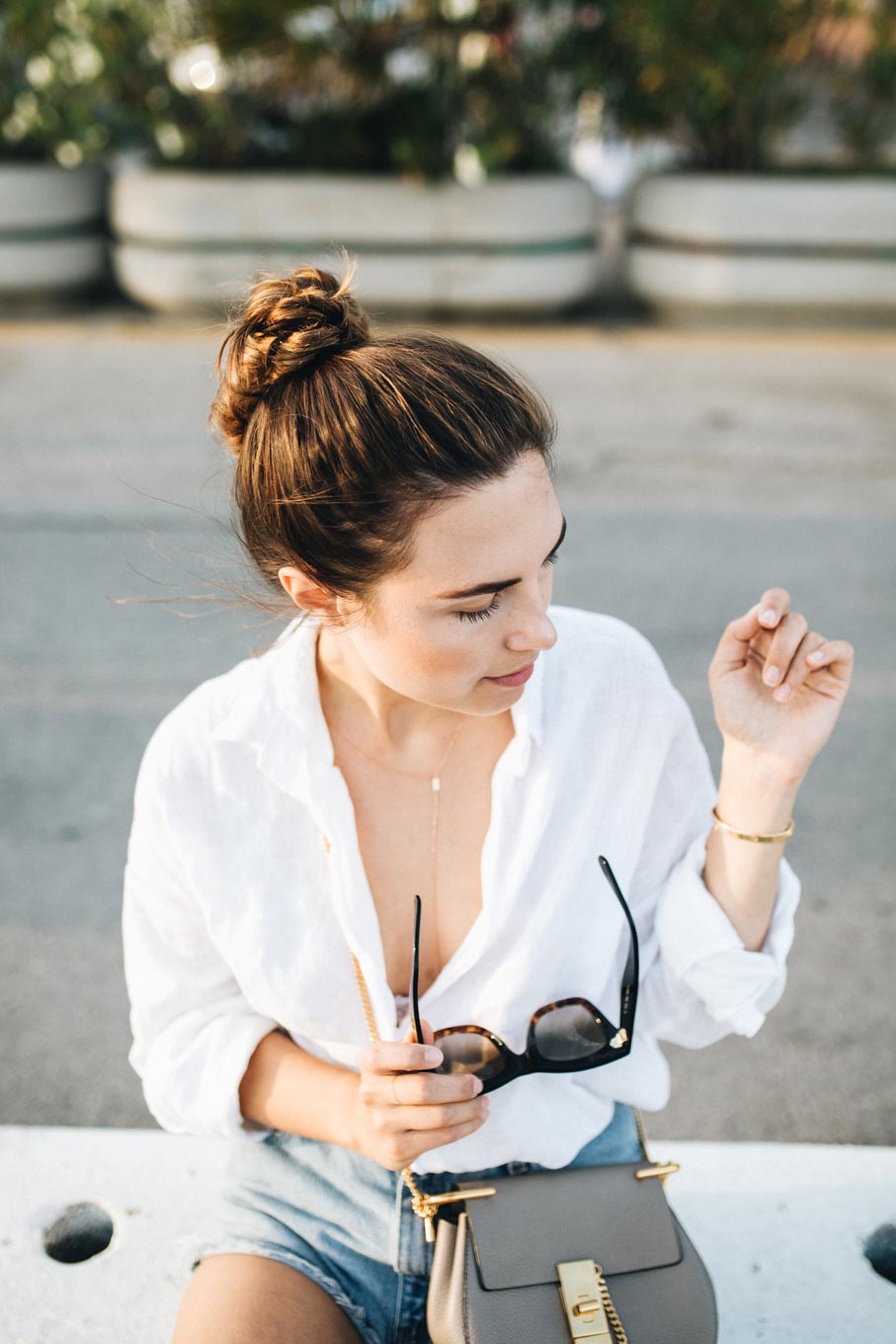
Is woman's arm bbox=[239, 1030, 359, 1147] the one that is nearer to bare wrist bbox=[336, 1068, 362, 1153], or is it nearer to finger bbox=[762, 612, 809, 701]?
bare wrist bbox=[336, 1068, 362, 1153]

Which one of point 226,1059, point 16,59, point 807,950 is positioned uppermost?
point 16,59

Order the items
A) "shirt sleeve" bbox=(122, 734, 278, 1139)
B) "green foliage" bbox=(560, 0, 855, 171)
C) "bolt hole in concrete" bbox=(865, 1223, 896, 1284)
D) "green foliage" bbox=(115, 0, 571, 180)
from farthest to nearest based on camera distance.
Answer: "green foliage" bbox=(115, 0, 571, 180)
"green foliage" bbox=(560, 0, 855, 171)
"bolt hole in concrete" bbox=(865, 1223, 896, 1284)
"shirt sleeve" bbox=(122, 734, 278, 1139)

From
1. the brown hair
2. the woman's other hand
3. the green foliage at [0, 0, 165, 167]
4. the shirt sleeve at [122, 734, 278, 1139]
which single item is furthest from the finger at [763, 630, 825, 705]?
the green foliage at [0, 0, 165, 167]

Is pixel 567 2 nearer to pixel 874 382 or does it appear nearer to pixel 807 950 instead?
pixel 874 382

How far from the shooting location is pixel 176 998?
1491mm

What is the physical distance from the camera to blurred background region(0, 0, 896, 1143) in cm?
435

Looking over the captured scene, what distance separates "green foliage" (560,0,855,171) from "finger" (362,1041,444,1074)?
641 centimetres

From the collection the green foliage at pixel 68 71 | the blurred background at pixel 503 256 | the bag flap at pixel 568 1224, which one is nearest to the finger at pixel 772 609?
the bag flap at pixel 568 1224

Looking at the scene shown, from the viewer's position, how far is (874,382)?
5984mm

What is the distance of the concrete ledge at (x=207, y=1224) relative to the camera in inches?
59.6

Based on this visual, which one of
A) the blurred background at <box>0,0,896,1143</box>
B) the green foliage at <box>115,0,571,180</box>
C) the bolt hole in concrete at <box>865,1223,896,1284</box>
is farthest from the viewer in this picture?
the green foliage at <box>115,0,571,180</box>

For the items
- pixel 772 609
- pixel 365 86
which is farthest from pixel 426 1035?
pixel 365 86

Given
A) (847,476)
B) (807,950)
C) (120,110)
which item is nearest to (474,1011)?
(807,950)

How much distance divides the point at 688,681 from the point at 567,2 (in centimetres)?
524
